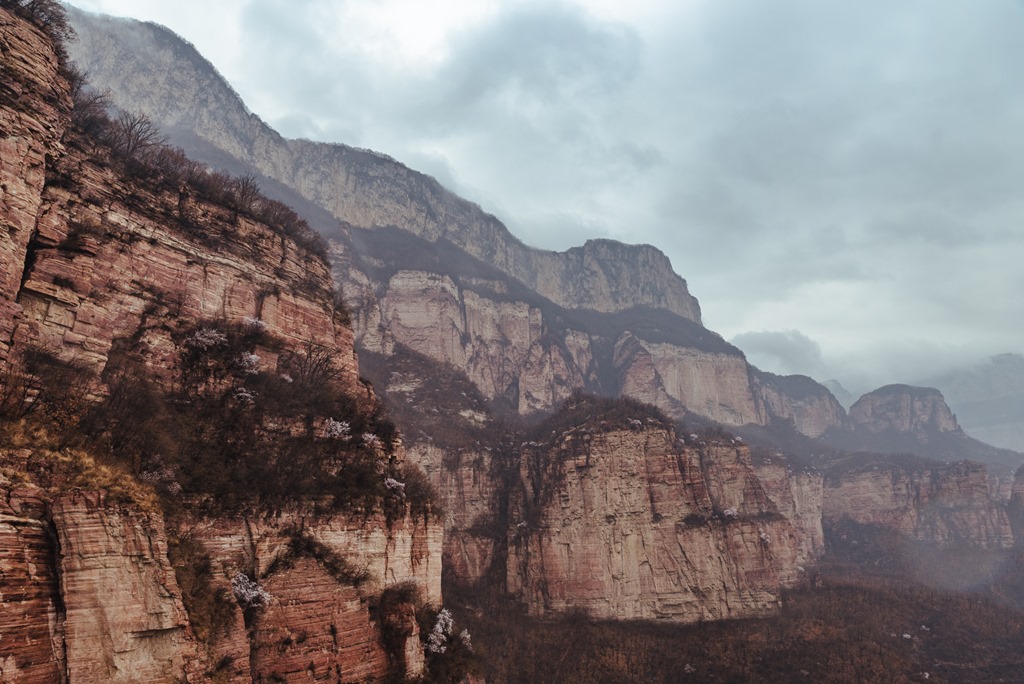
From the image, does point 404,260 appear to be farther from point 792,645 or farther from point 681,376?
point 792,645

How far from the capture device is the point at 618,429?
285 ft

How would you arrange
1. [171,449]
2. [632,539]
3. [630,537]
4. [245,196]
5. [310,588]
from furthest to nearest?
[630,537] → [632,539] → [245,196] → [310,588] → [171,449]

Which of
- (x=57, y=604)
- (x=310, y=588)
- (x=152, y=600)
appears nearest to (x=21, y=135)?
(x=57, y=604)

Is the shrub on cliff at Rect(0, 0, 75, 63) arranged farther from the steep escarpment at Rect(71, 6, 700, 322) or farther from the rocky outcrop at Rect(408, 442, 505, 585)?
the steep escarpment at Rect(71, 6, 700, 322)

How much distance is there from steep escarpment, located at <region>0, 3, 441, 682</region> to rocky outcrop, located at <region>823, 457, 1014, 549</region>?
160451 mm

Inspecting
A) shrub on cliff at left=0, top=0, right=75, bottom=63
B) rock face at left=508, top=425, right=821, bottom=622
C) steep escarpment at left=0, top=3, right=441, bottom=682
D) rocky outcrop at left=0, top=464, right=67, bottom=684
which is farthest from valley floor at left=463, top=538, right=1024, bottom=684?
shrub on cliff at left=0, top=0, right=75, bottom=63

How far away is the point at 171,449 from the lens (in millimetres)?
23828

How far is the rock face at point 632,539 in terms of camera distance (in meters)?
78.3

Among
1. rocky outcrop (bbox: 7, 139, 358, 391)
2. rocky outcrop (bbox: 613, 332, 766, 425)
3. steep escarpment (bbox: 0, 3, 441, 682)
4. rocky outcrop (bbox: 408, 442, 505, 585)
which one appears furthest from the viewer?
rocky outcrop (bbox: 613, 332, 766, 425)

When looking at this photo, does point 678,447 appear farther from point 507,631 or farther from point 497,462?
Answer: point 507,631

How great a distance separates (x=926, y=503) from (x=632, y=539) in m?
118

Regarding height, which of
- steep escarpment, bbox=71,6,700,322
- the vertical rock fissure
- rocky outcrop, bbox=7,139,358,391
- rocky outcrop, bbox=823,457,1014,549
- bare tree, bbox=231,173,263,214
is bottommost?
rocky outcrop, bbox=823,457,1014,549

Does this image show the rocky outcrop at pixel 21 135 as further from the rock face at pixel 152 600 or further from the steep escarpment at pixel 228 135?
the steep escarpment at pixel 228 135

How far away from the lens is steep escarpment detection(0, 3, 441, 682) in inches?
669
